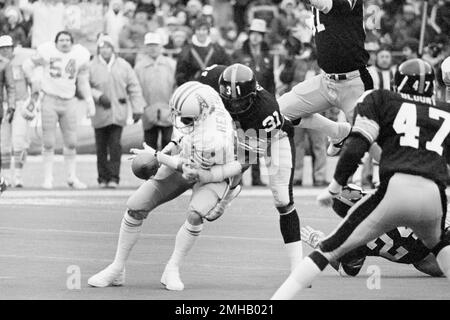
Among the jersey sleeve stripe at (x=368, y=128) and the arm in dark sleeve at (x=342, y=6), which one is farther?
the arm in dark sleeve at (x=342, y=6)

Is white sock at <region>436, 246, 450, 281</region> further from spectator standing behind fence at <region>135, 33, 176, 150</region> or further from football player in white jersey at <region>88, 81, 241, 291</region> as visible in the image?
spectator standing behind fence at <region>135, 33, 176, 150</region>

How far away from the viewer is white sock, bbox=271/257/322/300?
8875 mm

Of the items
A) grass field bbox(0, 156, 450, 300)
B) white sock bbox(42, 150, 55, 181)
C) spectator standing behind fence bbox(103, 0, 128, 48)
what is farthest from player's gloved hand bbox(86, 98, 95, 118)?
spectator standing behind fence bbox(103, 0, 128, 48)

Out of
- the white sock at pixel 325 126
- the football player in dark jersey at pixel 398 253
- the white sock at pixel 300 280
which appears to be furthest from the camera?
the white sock at pixel 325 126

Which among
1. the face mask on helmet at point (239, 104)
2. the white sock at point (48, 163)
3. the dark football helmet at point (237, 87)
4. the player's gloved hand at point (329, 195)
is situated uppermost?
the dark football helmet at point (237, 87)

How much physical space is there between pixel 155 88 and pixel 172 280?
10.4 m

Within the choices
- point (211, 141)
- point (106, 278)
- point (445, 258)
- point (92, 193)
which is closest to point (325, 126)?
point (211, 141)

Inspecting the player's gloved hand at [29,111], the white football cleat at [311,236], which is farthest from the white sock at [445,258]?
the player's gloved hand at [29,111]

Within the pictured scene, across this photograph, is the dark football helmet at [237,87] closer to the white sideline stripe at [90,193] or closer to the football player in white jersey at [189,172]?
the football player in white jersey at [189,172]

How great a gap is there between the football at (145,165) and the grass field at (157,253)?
904 mm

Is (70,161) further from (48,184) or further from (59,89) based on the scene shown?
(59,89)

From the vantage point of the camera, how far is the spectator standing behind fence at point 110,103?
2027 centimetres

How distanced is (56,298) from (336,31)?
4.05m

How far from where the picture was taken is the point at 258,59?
20234 millimetres
